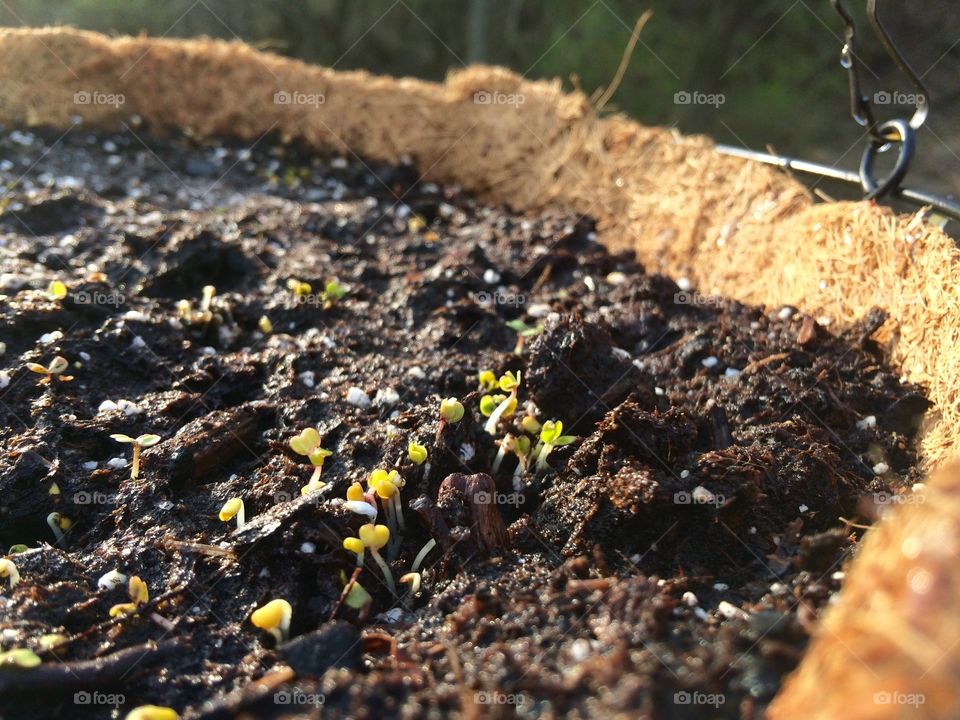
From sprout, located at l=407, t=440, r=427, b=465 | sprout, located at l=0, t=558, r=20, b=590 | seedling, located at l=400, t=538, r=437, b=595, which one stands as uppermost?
sprout, located at l=407, t=440, r=427, b=465

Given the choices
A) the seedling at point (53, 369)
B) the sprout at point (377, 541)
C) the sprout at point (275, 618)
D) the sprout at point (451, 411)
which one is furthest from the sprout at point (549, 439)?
the seedling at point (53, 369)

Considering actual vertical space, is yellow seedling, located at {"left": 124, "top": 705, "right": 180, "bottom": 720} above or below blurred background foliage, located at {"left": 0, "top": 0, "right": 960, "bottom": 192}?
below

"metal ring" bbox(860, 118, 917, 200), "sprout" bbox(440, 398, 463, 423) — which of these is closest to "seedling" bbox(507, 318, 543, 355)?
"sprout" bbox(440, 398, 463, 423)

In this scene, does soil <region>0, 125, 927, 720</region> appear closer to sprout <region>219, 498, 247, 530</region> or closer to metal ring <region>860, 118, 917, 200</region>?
sprout <region>219, 498, 247, 530</region>

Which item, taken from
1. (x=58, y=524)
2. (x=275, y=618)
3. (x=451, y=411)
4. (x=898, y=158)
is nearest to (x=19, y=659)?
(x=275, y=618)

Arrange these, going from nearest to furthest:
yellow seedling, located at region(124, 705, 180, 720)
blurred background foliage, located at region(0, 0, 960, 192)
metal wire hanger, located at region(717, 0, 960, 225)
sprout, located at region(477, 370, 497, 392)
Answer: yellow seedling, located at region(124, 705, 180, 720) → sprout, located at region(477, 370, 497, 392) → metal wire hanger, located at region(717, 0, 960, 225) → blurred background foliage, located at region(0, 0, 960, 192)

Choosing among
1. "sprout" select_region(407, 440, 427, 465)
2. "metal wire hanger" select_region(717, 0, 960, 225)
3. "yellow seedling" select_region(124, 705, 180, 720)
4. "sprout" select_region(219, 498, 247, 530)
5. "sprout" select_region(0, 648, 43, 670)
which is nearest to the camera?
"yellow seedling" select_region(124, 705, 180, 720)

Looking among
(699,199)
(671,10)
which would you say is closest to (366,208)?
(699,199)
